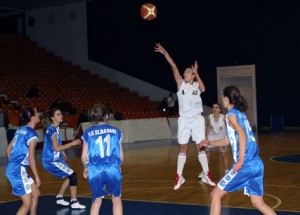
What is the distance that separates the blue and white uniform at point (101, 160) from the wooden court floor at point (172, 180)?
2.37m

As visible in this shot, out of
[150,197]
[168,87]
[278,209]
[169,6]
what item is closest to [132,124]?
[168,87]

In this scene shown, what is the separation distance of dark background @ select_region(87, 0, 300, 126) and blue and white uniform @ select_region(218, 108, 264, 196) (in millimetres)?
18343

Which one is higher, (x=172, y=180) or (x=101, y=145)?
(x=101, y=145)

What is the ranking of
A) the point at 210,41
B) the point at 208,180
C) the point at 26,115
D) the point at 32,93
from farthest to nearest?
the point at 210,41 < the point at 32,93 < the point at 208,180 < the point at 26,115

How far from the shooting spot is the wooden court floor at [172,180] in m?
7.46

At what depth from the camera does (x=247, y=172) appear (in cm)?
503

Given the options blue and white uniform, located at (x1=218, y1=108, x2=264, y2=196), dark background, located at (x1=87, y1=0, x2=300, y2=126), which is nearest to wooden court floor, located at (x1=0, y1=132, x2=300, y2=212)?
blue and white uniform, located at (x1=218, y1=108, x2=264, y2=196)

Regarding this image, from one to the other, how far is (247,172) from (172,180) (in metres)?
4.51

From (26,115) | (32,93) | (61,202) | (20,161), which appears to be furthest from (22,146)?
(32,93)

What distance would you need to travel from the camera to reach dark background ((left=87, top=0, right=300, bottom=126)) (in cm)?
2294

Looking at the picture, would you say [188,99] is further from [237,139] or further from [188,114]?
[237,139]

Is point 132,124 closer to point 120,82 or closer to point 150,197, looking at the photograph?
point 120,82

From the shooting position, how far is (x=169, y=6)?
25250 millimetres

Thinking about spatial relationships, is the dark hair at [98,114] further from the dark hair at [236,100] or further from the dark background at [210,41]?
the dark background at [210,41]
